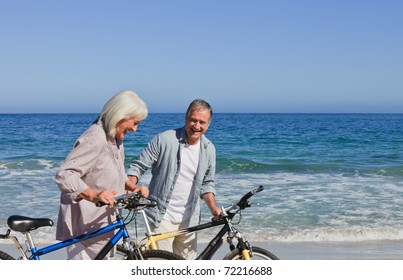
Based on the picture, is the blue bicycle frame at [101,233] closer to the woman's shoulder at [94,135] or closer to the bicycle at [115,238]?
the bicycle at [115,238]

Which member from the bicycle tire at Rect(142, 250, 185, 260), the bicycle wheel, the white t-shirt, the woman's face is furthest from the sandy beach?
the woman's face

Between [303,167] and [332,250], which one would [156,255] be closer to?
[332,250]

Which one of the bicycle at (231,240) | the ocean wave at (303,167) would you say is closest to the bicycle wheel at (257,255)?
the bicycle at (231,240)

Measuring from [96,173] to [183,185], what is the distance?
37.4 inches

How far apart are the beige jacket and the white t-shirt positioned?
720 millimetres

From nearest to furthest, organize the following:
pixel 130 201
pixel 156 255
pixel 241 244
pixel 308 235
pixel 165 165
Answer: pixel 130 201 → pixel 156 255 → pixel 241 244 → pixel 165 165 → pixel 308 235

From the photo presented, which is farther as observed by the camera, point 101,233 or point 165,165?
point 165,165

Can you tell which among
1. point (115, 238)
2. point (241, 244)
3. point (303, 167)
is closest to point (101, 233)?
point (115, 238)

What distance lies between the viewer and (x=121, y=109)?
3.01 m

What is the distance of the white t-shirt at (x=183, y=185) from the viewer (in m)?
3.96

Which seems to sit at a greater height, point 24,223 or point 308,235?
point 24,223

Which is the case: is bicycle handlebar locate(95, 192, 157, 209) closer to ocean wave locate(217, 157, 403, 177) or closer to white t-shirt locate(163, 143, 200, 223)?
white t-shirt locate(163, 143, 200, 223)

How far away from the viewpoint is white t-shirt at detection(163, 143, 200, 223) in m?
3.96
